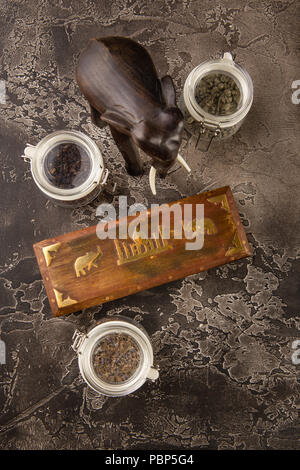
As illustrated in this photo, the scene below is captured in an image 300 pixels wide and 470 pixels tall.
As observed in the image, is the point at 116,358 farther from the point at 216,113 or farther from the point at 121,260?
the point at 216,113

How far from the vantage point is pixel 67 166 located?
1.08 meters

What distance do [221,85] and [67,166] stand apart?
1.32ft

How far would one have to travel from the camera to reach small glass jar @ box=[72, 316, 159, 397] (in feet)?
3.43

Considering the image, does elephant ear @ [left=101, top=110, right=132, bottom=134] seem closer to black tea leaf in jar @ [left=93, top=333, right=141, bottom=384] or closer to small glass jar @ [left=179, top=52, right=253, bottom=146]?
small glass jar @ [left=179, top=52, right=253, bottom=146]

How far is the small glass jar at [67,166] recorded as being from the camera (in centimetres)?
105

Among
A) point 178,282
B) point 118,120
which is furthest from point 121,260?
point 118,120

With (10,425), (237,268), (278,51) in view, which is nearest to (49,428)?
(10,425)

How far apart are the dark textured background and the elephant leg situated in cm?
7

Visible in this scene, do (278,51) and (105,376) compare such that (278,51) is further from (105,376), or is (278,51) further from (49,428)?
(49,428)

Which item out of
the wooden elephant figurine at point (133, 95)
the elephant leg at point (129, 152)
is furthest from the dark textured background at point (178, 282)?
the wooden elephant figurine at point (133, 95)

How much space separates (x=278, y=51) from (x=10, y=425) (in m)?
1.15

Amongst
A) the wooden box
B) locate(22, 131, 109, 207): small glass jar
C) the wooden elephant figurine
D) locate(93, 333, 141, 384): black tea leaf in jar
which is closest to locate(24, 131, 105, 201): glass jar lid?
locate(22, 131, 109, 207): small glass jar

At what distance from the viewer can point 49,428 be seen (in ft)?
3.76

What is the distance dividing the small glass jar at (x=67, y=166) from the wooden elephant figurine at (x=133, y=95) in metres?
0.24
